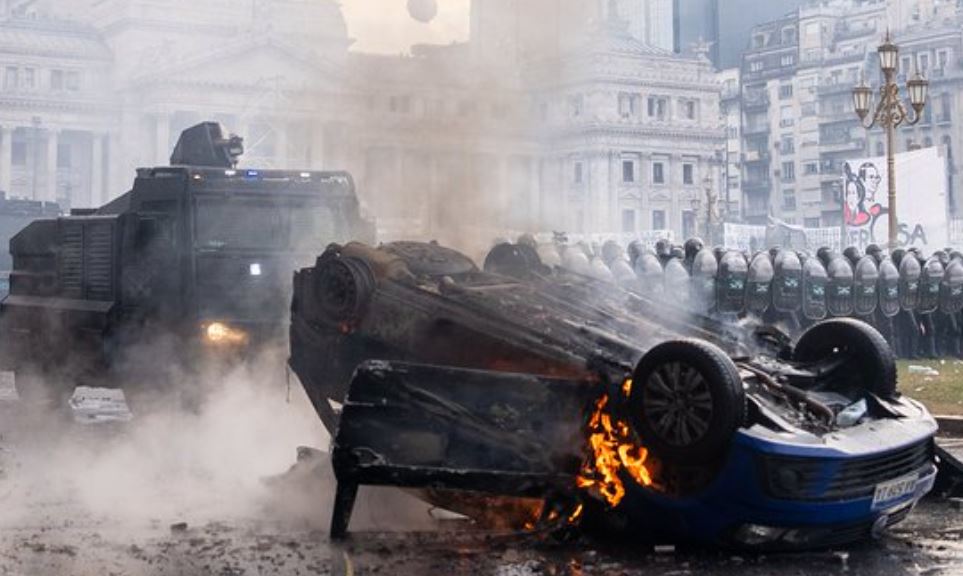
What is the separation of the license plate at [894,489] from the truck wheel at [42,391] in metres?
8.00

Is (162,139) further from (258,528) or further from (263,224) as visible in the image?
(258,528)

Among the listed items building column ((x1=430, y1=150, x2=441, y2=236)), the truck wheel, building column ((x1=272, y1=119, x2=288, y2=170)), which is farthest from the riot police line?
building column ((x1=272, y1=119, x2=288, y2=170))

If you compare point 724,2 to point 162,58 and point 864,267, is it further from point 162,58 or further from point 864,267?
point 864,267

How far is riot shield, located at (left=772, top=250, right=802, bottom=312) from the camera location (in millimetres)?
17828

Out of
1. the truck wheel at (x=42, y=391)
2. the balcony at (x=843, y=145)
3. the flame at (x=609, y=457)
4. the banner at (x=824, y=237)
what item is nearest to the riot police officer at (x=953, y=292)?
the truck wheel at (x=42, y=391)

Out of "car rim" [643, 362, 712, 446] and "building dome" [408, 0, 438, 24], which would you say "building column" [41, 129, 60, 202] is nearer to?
"building dome" [408, 0, 438, 24]

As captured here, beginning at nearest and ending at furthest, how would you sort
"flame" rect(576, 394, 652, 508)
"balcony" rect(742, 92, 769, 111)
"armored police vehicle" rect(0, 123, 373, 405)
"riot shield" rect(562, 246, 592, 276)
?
"flame" rect(576, 394, 652, 508) < "armored police vehicle" rect(0, 123, 373, 405) < "riot shield" rect(562, 246, 592, 276) < "balcony" rect(742, 92, 769, 111)

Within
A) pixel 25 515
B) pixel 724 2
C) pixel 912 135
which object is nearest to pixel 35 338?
pixel 25 515

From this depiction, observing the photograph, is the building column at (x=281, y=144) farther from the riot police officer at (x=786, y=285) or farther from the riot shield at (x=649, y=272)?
the riot police officer at (x=786, y=285)

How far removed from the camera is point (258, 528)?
6.73 metres

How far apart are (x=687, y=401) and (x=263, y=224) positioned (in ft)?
19.4

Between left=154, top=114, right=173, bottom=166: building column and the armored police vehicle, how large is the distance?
5010cm

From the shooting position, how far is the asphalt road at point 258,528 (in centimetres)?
577

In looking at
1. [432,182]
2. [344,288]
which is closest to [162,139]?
[432,182]
